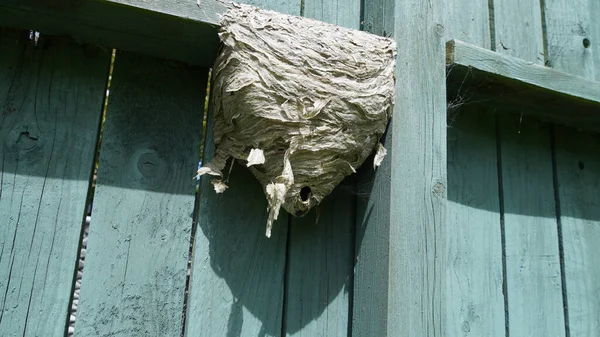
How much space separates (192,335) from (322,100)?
28.5 inches

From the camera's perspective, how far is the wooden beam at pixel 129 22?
1.30 meters

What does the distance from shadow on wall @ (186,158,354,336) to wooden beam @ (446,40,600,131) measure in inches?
22.5

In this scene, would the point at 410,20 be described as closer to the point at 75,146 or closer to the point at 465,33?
the point at 465,33

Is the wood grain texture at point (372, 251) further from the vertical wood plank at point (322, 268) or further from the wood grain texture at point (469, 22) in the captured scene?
the wood grain texture at point (469, 22)

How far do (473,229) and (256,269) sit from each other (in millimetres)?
768

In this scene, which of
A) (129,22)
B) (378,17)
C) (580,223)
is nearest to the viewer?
(129,22)

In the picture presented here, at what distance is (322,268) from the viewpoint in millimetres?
1560

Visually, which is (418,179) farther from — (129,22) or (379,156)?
(129,22)

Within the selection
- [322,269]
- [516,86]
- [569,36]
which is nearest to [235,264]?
[322,269]

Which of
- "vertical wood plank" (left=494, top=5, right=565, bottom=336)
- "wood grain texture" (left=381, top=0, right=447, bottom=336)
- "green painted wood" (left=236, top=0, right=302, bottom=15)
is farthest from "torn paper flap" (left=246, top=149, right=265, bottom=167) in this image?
"vertical wood plank" (left=494, top=5, right=565, bottom=336)

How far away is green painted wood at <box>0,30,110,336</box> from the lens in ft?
4.25

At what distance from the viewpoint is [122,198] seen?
4.63 feet

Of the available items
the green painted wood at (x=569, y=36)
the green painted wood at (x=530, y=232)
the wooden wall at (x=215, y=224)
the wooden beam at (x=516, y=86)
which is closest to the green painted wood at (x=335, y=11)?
the wooden wall at (x=215, y=224)

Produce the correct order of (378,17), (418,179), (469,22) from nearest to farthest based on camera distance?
(418,179), (378,17), (469,22)
